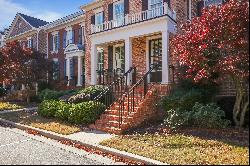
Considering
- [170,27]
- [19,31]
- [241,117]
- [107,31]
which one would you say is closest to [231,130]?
[241,117]

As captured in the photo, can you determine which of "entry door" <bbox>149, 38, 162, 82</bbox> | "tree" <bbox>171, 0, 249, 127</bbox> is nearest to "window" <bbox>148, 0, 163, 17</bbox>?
"entry door" <bbox>149, 38, 162, 82</bbox>

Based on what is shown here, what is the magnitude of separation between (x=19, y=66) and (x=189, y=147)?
16.9 m

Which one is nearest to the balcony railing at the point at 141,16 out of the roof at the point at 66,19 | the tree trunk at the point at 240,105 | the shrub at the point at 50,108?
the shrub at the point at 50,108

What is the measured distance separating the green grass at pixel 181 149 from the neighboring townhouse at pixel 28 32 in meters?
22.6

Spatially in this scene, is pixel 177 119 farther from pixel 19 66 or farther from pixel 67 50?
pixel 67 50

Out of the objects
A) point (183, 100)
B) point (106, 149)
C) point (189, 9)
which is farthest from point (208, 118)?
point (189, 9)

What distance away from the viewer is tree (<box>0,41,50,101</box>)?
2316 centimetres

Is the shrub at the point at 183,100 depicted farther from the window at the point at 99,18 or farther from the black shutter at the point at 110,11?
the window at the point at 99,18

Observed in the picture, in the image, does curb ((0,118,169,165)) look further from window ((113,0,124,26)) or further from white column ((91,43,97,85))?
window ((113,0,124,26))

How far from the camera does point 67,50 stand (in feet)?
86.6

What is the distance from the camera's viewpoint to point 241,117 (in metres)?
11.0

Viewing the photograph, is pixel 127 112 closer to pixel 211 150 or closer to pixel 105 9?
pixel 211 150

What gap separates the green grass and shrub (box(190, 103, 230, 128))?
1124 mm

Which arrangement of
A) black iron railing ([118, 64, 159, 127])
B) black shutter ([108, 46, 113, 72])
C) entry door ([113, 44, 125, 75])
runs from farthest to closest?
black shutter ([108, 46, 113, 72]) < entry door ([113, 44, 125, 75]) < black iron railing ([118, 64, 159, 127])
